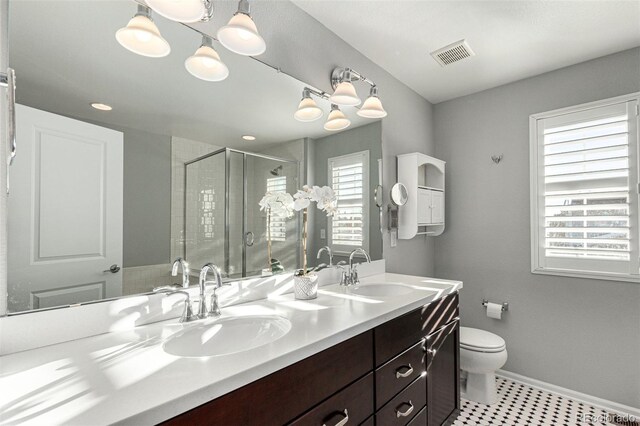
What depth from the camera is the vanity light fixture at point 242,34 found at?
115 centimetres

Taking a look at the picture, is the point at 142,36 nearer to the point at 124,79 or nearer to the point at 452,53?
the point at 124,79

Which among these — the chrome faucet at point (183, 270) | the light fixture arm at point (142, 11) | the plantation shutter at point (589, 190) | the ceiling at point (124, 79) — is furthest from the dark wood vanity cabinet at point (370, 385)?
the light fixture arm at point (142, 11)

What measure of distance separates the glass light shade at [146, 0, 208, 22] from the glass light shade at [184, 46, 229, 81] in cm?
23

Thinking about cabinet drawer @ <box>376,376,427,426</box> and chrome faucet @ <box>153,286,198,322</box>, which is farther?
cabinet drawer @ <box>376,376,427,426</box>

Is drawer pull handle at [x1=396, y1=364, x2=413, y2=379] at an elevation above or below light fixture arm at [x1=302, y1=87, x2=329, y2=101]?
below

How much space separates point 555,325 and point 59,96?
3229mm

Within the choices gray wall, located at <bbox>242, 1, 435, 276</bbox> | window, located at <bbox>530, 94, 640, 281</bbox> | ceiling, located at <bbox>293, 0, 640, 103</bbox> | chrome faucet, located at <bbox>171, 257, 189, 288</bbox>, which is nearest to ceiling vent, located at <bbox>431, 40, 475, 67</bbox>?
ceiling, located at <bbox>293, 0, 640, 103</bbox>

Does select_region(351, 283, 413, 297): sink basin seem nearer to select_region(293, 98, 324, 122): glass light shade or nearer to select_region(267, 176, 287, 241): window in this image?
select_region(267, 176, 287, 241): window

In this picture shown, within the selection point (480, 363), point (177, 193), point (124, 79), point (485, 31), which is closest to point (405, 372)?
point (480, 363)

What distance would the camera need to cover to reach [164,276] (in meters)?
1.20

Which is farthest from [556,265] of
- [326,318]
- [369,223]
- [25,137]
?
[25,137]

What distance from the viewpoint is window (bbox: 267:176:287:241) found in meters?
1.59

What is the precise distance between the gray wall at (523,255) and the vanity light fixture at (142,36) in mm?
2587

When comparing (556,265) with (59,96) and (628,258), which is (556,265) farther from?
(59,96)
